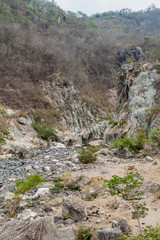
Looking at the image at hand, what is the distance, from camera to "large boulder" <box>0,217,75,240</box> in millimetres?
1868

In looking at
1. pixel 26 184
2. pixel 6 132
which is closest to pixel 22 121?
pixel 6 132

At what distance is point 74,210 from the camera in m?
3.21

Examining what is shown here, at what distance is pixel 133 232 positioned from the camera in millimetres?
2547

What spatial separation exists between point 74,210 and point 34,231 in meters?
1.44

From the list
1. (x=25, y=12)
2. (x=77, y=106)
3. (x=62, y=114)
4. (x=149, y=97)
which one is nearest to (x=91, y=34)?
(x=25, y=12)

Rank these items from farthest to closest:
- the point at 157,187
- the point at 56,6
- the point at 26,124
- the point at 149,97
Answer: the point at 56,6 → the point at 26,124 → the point at 149,97 → the point at 157,187

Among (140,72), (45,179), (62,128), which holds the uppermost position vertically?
(140,72)

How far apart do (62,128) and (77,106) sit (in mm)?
7746

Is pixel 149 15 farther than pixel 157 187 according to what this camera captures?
Yes

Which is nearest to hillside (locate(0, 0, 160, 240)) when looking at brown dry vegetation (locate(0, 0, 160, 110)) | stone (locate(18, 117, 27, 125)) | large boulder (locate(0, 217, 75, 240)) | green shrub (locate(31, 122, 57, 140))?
large boulder (locate(0, 217, 75, 240))

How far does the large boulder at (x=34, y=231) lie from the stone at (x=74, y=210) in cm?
108

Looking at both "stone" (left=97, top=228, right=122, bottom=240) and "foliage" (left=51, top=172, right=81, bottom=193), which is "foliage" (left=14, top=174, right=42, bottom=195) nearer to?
"foliage" (left=51, top=172, right=81, bottom=193)

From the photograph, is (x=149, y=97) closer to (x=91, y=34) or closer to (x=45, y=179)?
(x=45, y=179)

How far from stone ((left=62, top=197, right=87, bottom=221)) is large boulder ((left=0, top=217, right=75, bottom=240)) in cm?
108
